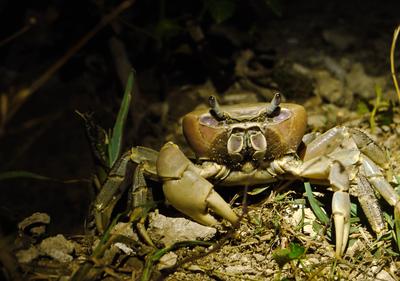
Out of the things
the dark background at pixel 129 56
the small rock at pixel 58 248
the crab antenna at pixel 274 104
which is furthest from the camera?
the dark background at pixel 129 56

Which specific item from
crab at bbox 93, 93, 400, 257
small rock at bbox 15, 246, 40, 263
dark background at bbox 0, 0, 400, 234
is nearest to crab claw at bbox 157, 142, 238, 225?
crab at bbox 93, 93, 400, 257

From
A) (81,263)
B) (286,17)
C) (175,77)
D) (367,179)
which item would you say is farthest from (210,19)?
(81,263)

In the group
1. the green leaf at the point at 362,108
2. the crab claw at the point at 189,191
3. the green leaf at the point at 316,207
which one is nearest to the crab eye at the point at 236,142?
the crab claw at the point at 189,191

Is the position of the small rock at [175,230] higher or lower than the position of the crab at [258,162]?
lower

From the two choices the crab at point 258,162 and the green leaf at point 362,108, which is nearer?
the crab at point 258,162

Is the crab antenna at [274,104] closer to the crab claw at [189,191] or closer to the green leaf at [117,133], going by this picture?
the crab claw at [189,191]

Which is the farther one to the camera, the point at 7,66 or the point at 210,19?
the point at 7,66

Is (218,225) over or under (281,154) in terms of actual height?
under

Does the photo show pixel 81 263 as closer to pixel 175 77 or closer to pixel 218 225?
pixel 218 225
